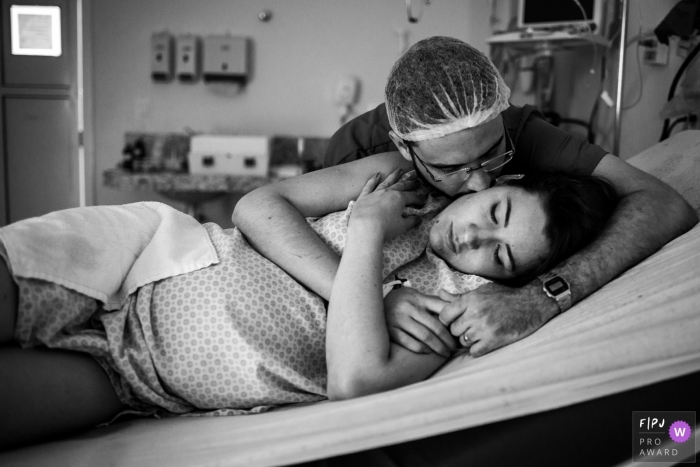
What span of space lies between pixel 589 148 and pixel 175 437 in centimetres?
123

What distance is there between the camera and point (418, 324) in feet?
3.60

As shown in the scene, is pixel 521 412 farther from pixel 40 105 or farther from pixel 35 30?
pixel 35 30

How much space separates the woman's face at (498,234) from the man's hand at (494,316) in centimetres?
12

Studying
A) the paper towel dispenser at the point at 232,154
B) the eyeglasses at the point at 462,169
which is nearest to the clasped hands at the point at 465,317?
the eyeglasses at the point at 462,169

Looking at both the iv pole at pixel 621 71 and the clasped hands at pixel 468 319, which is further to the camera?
the iv pole at pixel 621 71

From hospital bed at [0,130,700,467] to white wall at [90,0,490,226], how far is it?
132 inches

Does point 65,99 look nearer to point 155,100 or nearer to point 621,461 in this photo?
point 155,100

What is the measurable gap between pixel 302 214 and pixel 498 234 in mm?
442

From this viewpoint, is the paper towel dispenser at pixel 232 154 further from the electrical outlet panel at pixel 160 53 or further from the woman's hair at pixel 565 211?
the woman's hair at pixel 565 211

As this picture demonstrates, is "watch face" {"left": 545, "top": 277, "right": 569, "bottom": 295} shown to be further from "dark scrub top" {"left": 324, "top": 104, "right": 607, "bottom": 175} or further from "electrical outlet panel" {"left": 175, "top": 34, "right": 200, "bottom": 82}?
"electrical outlet panel" {"left": 175, "top": 34, "right": 200, "bottom": 82}

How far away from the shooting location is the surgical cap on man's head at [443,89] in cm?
134

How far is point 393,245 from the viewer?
4.41 feet

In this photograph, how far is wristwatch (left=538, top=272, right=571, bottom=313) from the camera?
1.14 m

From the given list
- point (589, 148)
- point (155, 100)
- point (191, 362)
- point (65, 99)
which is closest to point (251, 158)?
point (155, 100)
